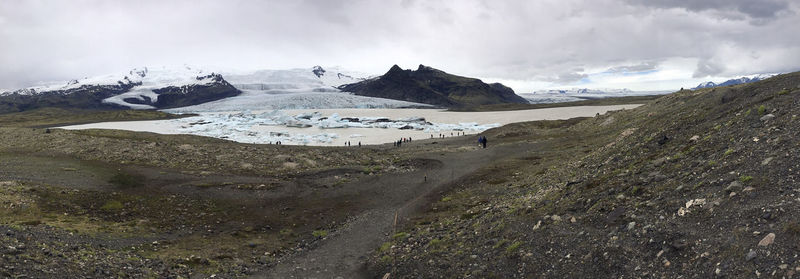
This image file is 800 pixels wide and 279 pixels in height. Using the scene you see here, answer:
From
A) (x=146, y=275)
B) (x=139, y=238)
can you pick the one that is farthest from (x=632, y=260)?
(x=139, y=238)

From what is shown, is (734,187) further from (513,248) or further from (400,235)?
(400,235)

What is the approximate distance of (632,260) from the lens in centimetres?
1025

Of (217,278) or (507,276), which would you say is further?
(217,278)

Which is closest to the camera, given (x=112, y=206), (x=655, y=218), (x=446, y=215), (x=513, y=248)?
(x=655, y=218)

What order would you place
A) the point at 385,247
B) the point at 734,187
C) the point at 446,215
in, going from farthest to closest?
the point at 446,215
the point at 385,247
the point at 734,187

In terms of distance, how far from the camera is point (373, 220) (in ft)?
75.3

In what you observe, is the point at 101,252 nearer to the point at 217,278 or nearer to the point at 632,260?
the point at 217,278

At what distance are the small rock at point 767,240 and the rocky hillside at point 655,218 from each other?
2cm

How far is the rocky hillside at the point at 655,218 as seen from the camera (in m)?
8.99

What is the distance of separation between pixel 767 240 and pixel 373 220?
17.6 m

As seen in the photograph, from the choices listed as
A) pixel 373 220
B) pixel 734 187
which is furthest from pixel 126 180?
pixel 734 187

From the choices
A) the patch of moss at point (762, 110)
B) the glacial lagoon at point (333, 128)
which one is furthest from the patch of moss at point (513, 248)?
the glacial lagoon at point (333, 128)

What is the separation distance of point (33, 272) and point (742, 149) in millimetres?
23275

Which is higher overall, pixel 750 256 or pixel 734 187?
pixel 734 187
